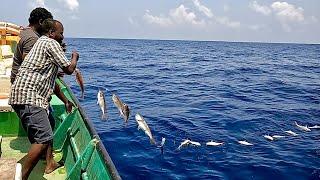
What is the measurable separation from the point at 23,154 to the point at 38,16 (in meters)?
2.31

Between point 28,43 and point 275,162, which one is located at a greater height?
point 28,43

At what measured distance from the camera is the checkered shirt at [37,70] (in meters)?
4.06

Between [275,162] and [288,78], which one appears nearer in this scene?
[275,162]

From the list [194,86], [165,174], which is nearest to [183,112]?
[165,174]

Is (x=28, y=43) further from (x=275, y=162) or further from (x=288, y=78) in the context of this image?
(x=288, y=78)

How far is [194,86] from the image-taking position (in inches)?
859

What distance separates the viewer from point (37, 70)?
13.5 ft

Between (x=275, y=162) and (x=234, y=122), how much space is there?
148 inches

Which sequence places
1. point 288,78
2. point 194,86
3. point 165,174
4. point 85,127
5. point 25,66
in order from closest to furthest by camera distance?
1. point 25,66
2. point 85,127
3. point 165,174
4. point 194,86
5. point 288,78

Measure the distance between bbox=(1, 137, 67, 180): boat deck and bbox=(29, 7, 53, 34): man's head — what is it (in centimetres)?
207

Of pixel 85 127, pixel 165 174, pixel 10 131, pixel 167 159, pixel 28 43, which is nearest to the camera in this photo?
pixel 28 43

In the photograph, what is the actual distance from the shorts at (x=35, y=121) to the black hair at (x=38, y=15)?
129cm

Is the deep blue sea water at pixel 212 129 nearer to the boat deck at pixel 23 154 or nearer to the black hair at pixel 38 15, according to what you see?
the boat deck at pixel 23 154

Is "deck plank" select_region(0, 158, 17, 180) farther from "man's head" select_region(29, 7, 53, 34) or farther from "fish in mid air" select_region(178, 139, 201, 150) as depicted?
"fish in mid air" select_region(178, 139, 201, 150)
